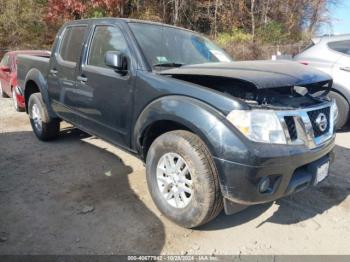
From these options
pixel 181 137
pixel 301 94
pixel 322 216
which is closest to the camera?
pixel 181 137

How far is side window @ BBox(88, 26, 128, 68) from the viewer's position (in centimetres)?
385

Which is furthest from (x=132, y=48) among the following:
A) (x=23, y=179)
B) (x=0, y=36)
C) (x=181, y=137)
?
(x=0, y=36)

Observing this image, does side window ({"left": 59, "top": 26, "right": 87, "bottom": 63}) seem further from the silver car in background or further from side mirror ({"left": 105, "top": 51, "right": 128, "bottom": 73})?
the silver car in background

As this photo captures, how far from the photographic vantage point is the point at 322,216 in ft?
11.5

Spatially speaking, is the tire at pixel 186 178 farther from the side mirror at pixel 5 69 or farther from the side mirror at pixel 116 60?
the side mirror at pixel 5 69

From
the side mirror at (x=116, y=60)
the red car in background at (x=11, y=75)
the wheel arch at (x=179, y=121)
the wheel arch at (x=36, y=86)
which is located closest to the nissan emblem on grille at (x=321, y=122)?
the wheel arch at (x=179, y=121)

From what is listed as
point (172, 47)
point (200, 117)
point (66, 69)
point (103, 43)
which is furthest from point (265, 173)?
point (66, 69)

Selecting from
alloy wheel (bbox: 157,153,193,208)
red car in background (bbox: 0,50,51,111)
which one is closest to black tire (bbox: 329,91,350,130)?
alloy wheel (bbox: 157,153,193,208)

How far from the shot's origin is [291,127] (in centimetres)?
280

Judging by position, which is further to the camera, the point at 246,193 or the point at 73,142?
the point at 73,142

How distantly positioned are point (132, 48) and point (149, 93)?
59 cm

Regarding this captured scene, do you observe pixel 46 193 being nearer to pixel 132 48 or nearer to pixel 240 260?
pixel 132 48

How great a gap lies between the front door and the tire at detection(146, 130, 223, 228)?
0.59 meters

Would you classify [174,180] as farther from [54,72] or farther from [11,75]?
[11,75]
